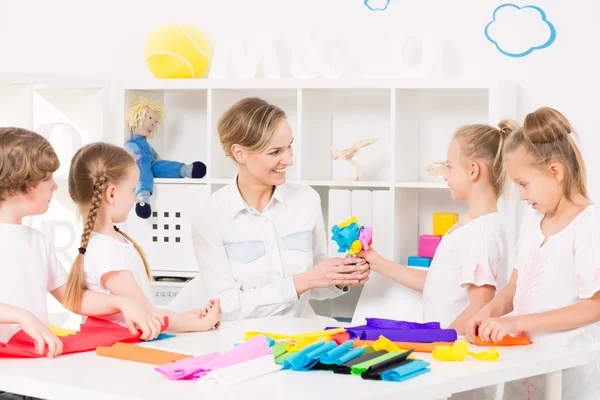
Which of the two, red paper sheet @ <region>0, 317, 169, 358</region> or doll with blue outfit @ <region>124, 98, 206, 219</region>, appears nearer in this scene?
red paper sheet @ <region>0, 317, 169, 358</region>

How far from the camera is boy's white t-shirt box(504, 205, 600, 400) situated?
1.89 m

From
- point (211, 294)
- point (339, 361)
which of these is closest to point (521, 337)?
point (339, 361)

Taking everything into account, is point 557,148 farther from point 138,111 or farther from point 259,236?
point 138,111

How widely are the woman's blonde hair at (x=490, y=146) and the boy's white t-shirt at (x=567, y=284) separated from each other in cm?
38

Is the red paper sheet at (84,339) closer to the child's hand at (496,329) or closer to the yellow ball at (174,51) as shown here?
the child's hand at (496,329)

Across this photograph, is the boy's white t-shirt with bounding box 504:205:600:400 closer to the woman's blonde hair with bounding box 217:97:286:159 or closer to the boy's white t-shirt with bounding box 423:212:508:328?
the boy's white t-shirt with bounding box 423:212:508:328

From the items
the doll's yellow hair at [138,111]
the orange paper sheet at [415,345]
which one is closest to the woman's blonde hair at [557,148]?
the orange paper sheet at [415,345]

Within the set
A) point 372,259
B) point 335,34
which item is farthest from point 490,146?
point 335,34

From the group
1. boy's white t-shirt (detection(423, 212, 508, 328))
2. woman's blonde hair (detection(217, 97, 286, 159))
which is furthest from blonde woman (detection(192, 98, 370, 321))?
boy's white t-shirt (detection(423, 212, 508, 328))

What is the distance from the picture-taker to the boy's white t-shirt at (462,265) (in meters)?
2.29

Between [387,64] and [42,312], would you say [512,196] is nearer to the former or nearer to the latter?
[387,64]

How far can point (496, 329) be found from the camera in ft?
6.04

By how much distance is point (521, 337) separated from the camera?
188 centimetres

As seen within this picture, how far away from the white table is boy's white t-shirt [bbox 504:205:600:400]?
0.16 metres
